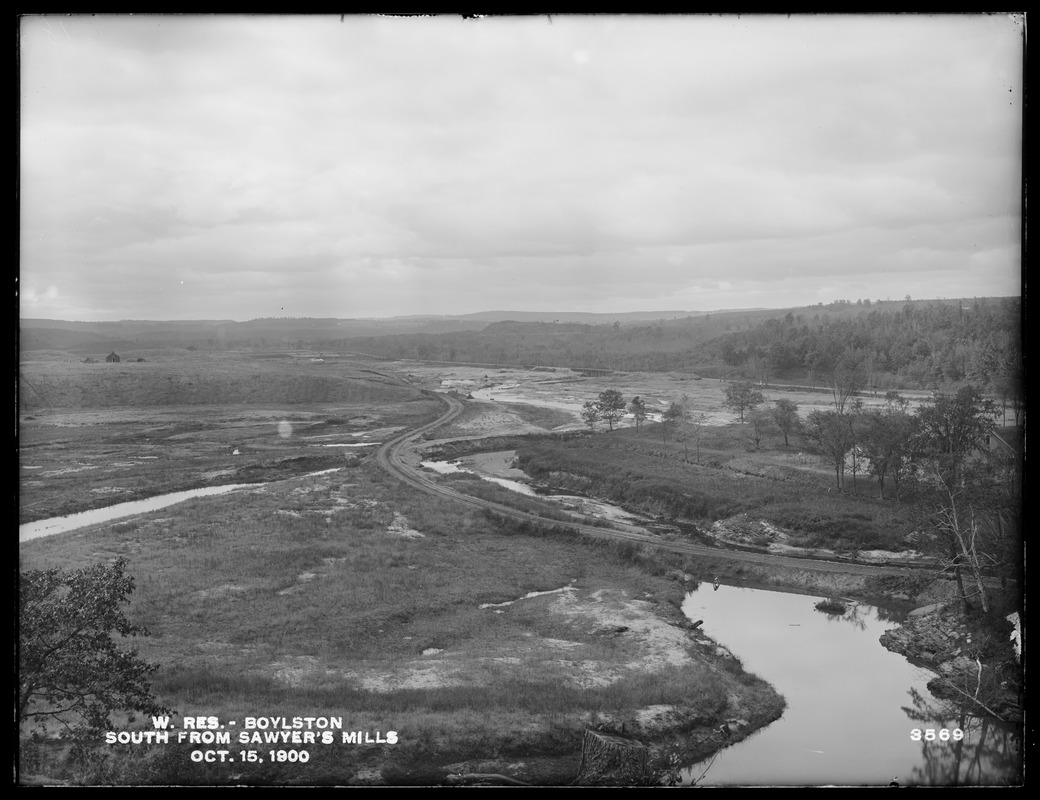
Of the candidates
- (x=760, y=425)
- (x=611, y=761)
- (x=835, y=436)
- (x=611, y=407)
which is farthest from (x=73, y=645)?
(x=760, y=425)

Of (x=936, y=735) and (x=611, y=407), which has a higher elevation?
(x=611, y=407)

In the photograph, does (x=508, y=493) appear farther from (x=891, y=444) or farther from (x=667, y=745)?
(x=667, y=745)

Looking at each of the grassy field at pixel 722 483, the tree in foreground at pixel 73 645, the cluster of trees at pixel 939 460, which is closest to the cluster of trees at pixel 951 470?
the cluster of trees at pixel 939 460

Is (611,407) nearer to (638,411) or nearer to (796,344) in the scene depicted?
(638,411)

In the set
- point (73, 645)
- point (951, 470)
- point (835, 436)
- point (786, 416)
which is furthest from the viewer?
point (786, 416)

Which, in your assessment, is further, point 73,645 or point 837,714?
point 837,714

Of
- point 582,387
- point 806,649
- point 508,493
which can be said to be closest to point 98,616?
point 806,649

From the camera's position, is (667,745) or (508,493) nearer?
(667,745)
